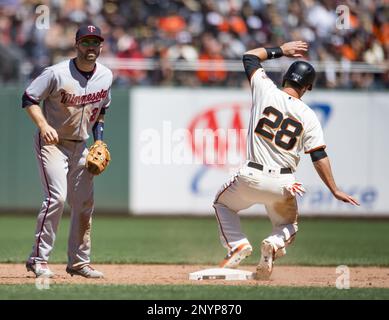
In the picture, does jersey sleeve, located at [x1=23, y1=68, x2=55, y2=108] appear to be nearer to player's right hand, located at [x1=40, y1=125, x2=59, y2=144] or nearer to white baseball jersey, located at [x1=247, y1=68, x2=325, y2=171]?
player's right hand, located at [x1=40, y1=125, x2=59, y2=144]

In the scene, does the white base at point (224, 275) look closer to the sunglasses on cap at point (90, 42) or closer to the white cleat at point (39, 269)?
the white cleat at point (39, 269)

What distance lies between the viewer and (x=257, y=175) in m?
7.25

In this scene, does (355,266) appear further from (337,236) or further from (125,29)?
(125,29)

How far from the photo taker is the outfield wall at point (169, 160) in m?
15.7

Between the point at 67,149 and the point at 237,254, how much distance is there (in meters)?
1.74

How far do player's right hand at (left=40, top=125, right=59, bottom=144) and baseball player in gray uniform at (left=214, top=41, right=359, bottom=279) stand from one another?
4.96ft

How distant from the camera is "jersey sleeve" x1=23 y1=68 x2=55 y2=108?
726 centimetres

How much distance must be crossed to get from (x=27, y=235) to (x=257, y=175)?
247 inches

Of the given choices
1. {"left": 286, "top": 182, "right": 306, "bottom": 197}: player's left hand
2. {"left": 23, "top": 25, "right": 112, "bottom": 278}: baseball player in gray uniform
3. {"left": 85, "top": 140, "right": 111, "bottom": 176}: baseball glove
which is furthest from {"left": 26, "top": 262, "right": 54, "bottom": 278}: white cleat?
{"left": 286, "top": 182, "right": 306, "bottom": 197}: player's left hand

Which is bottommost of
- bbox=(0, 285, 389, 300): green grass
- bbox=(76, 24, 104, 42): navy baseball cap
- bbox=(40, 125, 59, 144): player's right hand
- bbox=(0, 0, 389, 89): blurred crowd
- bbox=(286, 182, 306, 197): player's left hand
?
bbox=(0, 285, 389, 300): green grass

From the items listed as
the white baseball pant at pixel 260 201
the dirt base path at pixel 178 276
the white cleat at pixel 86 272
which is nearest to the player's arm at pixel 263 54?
the white baseball pant at pixel 260 201

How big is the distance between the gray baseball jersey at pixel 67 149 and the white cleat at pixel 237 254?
4.22ft

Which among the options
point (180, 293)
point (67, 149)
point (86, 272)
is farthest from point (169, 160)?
point (180, 293)
